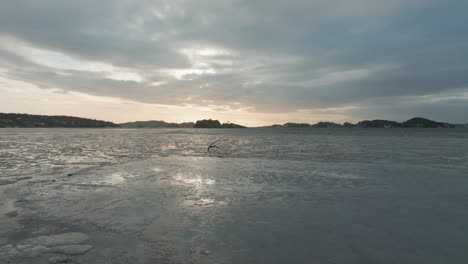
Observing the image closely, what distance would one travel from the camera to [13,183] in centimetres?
1432

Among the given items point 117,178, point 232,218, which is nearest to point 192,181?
point 117,178

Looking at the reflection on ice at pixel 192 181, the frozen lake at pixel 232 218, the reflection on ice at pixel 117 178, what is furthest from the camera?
the reflection on ice at pixel 117 178

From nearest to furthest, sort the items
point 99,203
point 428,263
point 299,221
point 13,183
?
point 428,263 < point 299,221 < point 99,203 < point 13,183

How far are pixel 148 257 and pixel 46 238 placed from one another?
285cm

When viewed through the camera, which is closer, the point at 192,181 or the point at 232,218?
the point at 232,218

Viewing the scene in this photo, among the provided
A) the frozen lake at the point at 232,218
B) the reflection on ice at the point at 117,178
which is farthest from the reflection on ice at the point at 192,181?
the reflection on ice at the point at 117,178

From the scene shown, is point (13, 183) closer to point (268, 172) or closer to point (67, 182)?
point (67, 182)

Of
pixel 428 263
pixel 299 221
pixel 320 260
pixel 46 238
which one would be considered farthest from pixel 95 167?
pixel 428 263

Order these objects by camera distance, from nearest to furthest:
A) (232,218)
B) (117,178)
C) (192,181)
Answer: (232,218) < (192,181) < (117,178)

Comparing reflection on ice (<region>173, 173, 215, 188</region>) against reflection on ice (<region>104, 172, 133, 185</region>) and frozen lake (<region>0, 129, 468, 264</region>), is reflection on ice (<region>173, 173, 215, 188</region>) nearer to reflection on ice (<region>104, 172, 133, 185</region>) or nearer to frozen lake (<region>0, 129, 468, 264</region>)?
frozen lake (<region>0, 129, 468, 264</region>)

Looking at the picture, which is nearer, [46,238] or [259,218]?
[46,238]

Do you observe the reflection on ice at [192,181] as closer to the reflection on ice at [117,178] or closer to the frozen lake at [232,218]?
the frozen lake at [232,218]

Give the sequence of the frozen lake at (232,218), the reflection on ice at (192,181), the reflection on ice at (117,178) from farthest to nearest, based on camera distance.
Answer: the reflection on ice at (117,178)
the reflection on ice at (192,181)
the frozen lake at (232,218)

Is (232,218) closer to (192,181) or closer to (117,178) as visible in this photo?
(192,181)
